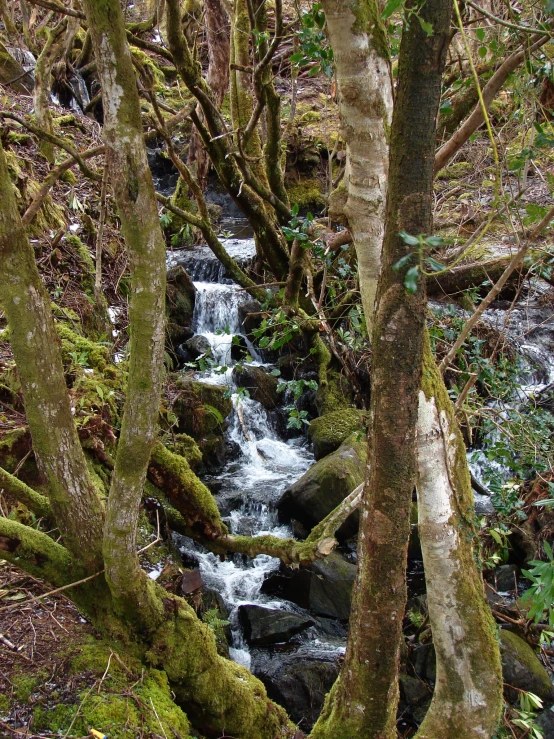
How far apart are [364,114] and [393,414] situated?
4.23 feet

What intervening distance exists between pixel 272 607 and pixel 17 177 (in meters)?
5.77

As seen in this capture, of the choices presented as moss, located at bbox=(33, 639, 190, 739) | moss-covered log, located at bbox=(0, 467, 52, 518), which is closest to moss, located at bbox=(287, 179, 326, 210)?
moss-covered log, located at bbox=(0, 467, 52, 518)

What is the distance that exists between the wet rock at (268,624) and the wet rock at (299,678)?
150 millimetres

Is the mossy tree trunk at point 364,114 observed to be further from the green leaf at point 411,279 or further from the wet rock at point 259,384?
the wet rock at point 259,384

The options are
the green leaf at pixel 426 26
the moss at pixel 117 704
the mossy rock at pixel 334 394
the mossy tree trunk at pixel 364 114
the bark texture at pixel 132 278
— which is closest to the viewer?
the green leaf at pixel 426 26

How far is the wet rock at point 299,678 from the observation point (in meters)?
4.60

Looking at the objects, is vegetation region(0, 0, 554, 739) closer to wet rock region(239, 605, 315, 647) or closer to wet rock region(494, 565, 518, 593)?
wet rock region(239, 605, 315, 647)

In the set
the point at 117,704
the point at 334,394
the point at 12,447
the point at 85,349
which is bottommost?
the point at 334,394

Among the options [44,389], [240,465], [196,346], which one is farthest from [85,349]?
[196,346]

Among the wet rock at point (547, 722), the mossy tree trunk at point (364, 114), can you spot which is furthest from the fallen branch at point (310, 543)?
the wet rock at point (547, 722)

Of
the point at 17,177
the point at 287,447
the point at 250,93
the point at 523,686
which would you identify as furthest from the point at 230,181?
the point at 523,686

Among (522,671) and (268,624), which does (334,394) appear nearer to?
(268,624)

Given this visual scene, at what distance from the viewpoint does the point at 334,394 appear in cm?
816

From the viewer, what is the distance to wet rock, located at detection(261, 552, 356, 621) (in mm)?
5691
